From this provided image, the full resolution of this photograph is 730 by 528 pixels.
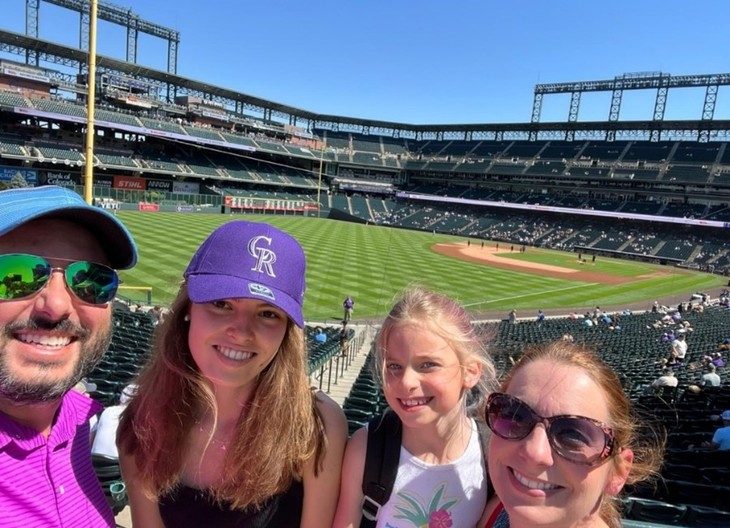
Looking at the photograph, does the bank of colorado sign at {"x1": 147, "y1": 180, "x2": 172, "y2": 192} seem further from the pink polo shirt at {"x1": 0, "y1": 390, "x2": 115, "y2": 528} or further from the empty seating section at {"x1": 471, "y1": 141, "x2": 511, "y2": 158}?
the pink polo shirt at {"x1": 0, "y1": 390, "x2": 115, "y2": 528}

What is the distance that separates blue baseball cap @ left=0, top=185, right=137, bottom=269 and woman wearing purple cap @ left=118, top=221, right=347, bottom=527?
1.03ft

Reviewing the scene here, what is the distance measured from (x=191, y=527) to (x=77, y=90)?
7349 centimetres

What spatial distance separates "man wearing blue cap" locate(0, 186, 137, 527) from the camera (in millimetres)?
1674

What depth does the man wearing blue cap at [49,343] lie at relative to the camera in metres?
1.67

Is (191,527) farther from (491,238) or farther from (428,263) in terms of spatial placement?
(491,238)

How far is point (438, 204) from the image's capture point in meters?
80.8

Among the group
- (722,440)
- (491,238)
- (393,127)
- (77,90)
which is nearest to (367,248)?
(491,238)

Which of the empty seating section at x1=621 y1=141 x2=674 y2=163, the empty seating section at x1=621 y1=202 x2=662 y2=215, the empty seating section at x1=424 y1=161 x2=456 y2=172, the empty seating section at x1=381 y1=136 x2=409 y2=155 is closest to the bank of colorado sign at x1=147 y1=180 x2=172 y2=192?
the empty seating section at x1=381 y1=136 x2=409 y2=155

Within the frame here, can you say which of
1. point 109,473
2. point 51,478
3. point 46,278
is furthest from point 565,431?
point 109,473

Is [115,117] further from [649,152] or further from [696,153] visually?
[696,153]

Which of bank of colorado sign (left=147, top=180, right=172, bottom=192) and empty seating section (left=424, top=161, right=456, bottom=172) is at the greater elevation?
empty seating section (left=424, top=161, right=456, bottom=172)

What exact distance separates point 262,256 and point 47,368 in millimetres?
911

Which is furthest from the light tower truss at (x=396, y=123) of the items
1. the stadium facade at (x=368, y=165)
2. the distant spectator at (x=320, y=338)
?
the distant spectator at (x=320, y=338)

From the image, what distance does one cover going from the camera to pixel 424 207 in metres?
80.3
